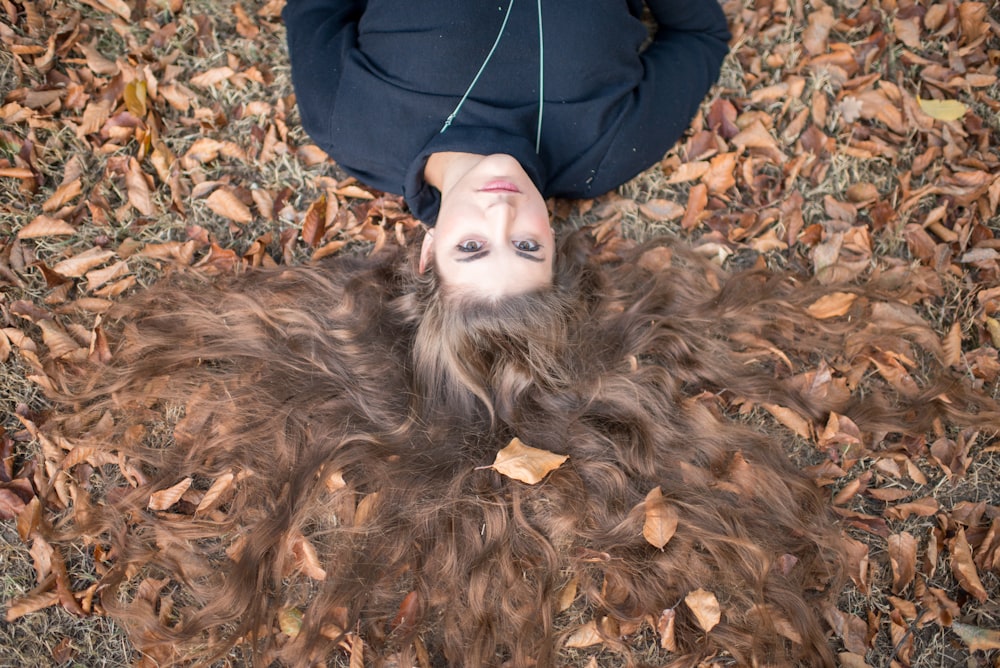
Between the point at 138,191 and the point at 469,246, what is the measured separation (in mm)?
1719

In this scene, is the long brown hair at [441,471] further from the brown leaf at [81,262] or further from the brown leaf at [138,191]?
the brown leaf at [138,191]

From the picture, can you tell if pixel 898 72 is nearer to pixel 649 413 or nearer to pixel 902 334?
pixel 902 334

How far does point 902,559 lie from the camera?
2.90 m

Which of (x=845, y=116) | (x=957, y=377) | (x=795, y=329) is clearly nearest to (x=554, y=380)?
(x=795, y=329)

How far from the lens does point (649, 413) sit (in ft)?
9.23

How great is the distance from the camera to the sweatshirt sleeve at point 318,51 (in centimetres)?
307

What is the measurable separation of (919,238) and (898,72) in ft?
2.88

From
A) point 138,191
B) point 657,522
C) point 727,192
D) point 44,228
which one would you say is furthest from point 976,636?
point 44,228

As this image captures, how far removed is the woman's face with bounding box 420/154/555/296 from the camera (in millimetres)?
2562

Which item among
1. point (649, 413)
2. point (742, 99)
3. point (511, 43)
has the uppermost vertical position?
point (511, 43)

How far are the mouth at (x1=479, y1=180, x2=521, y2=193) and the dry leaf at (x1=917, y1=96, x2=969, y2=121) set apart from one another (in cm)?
220

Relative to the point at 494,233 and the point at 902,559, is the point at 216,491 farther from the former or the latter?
the point at 902,559

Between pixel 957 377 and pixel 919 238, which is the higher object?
pixel 919 238

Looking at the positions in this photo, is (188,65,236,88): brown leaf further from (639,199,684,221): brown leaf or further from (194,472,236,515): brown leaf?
(639,199,684,221): brown leaf
